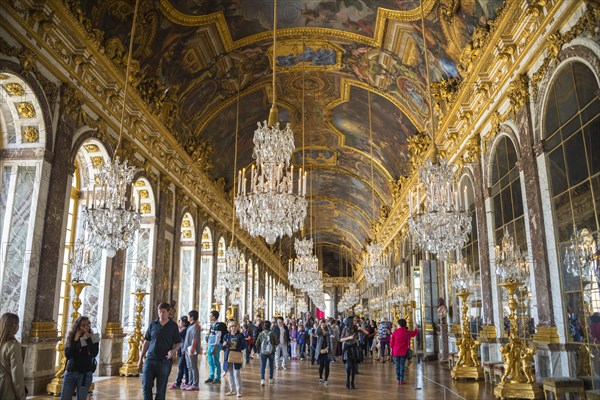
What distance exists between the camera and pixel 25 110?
26.0 feet

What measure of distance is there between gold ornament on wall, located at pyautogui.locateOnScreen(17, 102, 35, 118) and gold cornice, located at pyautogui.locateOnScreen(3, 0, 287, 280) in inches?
28.0

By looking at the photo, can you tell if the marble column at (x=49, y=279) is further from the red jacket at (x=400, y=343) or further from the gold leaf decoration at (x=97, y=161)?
the red jacket at (x=400, y=343)

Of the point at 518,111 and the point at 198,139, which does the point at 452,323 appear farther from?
the point at 198,139

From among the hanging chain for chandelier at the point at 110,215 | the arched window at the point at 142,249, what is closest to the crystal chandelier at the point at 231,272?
the arched window at the point at 142,249

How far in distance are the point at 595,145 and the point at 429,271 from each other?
10.1 meters

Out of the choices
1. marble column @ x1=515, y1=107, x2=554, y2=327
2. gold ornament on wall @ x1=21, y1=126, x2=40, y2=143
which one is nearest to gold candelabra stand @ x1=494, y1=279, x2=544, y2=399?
marble column @ x1=515, y1=107, x2=554, y2=327

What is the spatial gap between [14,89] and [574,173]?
8355mm

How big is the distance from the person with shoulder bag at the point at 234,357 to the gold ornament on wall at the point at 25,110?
4852mm

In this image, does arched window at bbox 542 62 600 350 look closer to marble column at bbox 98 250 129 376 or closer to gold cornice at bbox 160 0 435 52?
gold cornice at bbox 160 0 435 52

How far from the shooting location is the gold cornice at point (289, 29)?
37.4 ft

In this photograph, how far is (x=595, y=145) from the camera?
6027mm

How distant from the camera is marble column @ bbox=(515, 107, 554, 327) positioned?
736 cm

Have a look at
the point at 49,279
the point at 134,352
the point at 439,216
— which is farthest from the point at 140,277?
the point at 439,216

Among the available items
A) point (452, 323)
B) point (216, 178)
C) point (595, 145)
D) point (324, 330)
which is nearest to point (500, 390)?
point (595, 145)
